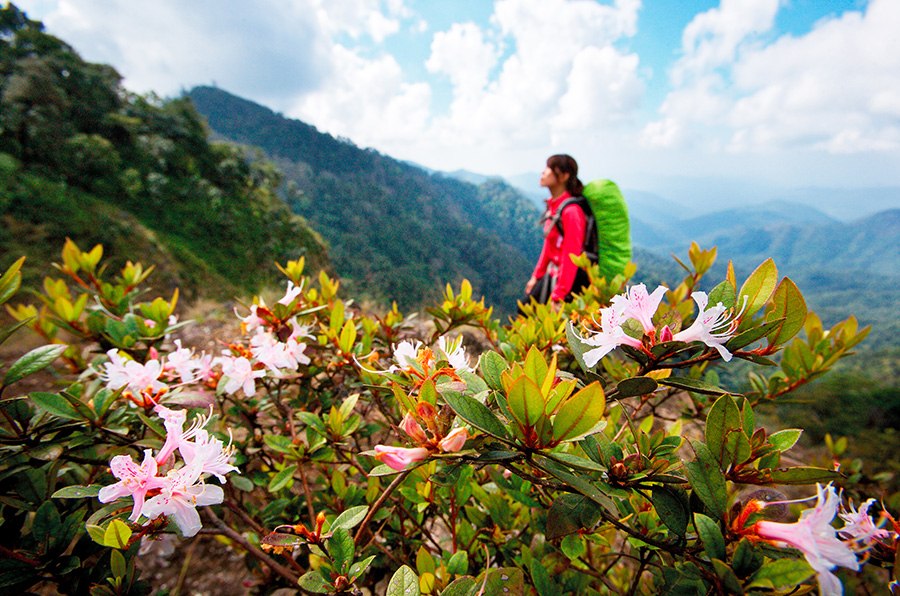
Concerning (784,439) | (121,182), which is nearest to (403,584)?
(784,439)

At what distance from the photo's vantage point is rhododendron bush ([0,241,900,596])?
596mm

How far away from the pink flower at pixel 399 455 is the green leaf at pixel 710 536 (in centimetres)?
41

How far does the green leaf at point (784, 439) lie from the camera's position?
2.20ft

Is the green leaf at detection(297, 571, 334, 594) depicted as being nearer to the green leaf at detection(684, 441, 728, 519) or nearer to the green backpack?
the green leaf at detection(684, 441, 728, 519)

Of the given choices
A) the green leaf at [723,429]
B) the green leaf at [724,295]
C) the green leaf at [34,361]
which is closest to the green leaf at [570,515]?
the green leaf at [723,429]

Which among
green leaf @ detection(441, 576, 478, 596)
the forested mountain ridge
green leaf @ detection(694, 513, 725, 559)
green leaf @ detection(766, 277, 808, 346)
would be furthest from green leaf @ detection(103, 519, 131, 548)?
the forested mountain ridge

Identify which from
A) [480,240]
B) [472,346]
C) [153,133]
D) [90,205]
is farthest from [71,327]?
[480,240]

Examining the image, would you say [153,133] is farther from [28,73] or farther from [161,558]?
[161,558]

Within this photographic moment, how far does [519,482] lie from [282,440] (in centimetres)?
71

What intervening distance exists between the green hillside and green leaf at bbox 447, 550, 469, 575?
30.4ft

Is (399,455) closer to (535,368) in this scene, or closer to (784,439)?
(535,368)

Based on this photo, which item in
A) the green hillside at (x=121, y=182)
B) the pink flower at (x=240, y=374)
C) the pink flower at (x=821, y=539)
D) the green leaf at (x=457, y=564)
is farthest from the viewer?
the green hillside at (x=121, y=182)

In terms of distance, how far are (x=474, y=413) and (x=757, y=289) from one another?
568 millimetres

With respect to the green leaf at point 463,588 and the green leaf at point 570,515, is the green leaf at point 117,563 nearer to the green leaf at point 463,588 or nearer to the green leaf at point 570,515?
the green leaf at point 463,588
